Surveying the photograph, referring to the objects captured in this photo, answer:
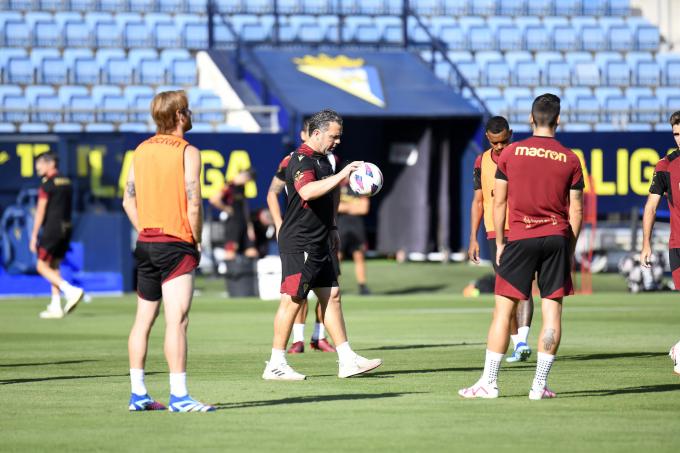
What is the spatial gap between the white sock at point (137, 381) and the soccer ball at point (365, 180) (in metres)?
2.35

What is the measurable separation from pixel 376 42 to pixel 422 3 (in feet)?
11.8

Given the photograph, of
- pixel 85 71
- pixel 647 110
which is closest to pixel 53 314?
pixel 85 71

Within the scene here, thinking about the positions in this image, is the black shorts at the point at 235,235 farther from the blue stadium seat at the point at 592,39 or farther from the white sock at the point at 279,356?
the white sock at the point at 279,356

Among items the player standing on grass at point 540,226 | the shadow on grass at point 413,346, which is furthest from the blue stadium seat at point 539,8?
the player standing on grass at point 540,226

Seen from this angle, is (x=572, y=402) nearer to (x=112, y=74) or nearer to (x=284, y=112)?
(x=284, y=112)

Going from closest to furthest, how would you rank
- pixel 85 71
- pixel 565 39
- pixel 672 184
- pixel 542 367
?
pixel 542 367, pixel 672 184, pixel 85 71, pixel 565 39

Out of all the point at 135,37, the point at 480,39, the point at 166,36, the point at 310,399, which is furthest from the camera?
the point at 480,39

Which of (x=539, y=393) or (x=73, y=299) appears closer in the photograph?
(x=539, y=393)

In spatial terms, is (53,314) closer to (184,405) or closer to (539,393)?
(184,405)

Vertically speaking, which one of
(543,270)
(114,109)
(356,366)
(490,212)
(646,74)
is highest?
(646,74)

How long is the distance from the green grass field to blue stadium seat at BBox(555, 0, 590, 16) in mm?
19855

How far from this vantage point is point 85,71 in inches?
1273

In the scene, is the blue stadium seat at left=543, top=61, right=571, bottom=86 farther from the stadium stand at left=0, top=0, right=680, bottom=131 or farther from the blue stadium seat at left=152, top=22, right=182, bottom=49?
the blue stadium seat at left=152, top=22, right=182, bottom=49

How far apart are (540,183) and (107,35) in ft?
83.8
